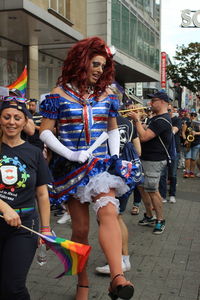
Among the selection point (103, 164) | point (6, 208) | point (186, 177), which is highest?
point (103, 164)

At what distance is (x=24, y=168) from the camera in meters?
2.66

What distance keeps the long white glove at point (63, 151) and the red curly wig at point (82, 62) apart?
0.42m

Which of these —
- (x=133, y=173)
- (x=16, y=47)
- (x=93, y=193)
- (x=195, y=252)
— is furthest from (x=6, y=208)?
(x=16, y=47)

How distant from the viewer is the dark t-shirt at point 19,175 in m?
2.61

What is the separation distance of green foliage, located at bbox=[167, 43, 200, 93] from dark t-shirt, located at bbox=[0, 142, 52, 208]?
38.1 metres

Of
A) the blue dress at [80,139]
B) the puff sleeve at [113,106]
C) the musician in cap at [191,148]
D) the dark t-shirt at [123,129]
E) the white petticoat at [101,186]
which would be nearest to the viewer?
the white petticoat at [101,186]

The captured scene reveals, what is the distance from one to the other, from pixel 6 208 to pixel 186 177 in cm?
950

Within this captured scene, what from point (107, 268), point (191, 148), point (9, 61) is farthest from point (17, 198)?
point (9, 61)

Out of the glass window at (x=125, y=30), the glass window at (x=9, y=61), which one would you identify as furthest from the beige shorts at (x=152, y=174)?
the glass window at (x=125, y=30)

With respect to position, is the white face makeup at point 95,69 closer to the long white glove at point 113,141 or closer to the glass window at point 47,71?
the long white glove at point 113,141

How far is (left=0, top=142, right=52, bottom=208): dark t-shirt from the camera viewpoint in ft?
8.55

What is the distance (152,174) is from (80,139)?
2732 mm

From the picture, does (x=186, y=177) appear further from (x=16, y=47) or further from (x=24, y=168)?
(x=24, y=168)

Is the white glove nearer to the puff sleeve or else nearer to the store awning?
the puff sleeve
